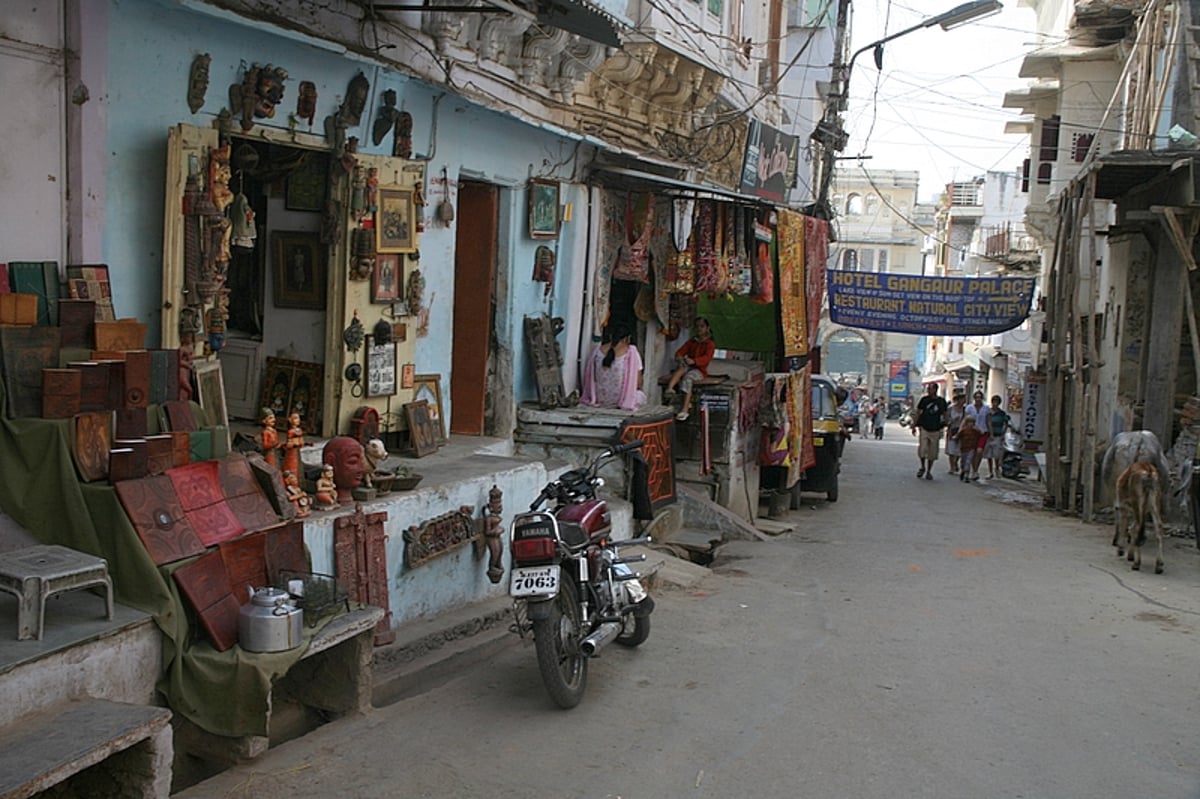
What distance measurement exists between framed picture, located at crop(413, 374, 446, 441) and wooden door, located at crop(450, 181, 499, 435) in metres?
1.02

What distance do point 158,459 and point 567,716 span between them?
2.52 metres

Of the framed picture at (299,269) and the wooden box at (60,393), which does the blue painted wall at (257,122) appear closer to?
the framed picture at (299,269)

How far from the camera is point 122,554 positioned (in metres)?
4.75

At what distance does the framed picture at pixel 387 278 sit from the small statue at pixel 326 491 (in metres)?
2.06

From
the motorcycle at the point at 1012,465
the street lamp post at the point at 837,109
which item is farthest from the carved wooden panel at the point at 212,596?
the motorcycle at the point at 1012,465

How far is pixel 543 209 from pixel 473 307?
4.01ft

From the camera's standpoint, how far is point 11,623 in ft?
14.2

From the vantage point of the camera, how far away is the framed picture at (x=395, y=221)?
8.00m

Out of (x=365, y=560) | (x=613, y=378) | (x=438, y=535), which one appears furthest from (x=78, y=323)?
(x=613, y=378)

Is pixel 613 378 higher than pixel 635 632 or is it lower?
higher

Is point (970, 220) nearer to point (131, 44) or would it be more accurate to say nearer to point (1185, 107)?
point (1185, 107)

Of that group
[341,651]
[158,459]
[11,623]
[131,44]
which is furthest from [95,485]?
[131,44]

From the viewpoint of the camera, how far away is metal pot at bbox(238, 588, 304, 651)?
16.2ft

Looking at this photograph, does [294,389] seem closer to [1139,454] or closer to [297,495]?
[297,495]
